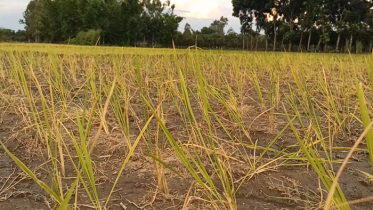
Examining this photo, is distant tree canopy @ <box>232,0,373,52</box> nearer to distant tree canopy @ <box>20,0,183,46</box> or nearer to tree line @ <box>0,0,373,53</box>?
tree line @ <box>0,0,373,53</box>

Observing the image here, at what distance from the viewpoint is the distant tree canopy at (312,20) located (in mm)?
19453

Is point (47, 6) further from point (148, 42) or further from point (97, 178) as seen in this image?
point (97, 178)

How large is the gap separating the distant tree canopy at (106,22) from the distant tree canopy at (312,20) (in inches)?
256

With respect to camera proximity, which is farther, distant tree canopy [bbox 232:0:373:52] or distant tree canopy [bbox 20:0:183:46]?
distant tree canopy [bbox 20:0:183:46]

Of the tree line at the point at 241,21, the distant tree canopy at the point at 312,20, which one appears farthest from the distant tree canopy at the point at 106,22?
Answer: the distant tree canopy at the point at 312,20

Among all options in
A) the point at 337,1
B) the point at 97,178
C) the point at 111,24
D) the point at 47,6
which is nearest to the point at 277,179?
the point at 97,178

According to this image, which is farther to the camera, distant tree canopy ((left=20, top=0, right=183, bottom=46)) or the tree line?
distant tree canopy ((left=20, top=0, right=183, bottom=46))

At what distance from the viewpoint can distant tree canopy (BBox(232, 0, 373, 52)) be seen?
63.8 feet

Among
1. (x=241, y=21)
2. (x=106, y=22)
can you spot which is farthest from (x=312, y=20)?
(x=106, y=22)

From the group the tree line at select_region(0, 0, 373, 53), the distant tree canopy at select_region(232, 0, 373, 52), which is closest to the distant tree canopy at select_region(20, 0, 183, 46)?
the tree line at select_region(0, 0, 373, 53)

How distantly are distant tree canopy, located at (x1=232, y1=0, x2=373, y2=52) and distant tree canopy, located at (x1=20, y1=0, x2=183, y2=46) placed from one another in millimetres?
6490

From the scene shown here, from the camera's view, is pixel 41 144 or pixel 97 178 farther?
pixel 41 144

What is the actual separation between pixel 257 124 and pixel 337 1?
21.5 m

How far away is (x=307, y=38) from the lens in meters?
21.9
